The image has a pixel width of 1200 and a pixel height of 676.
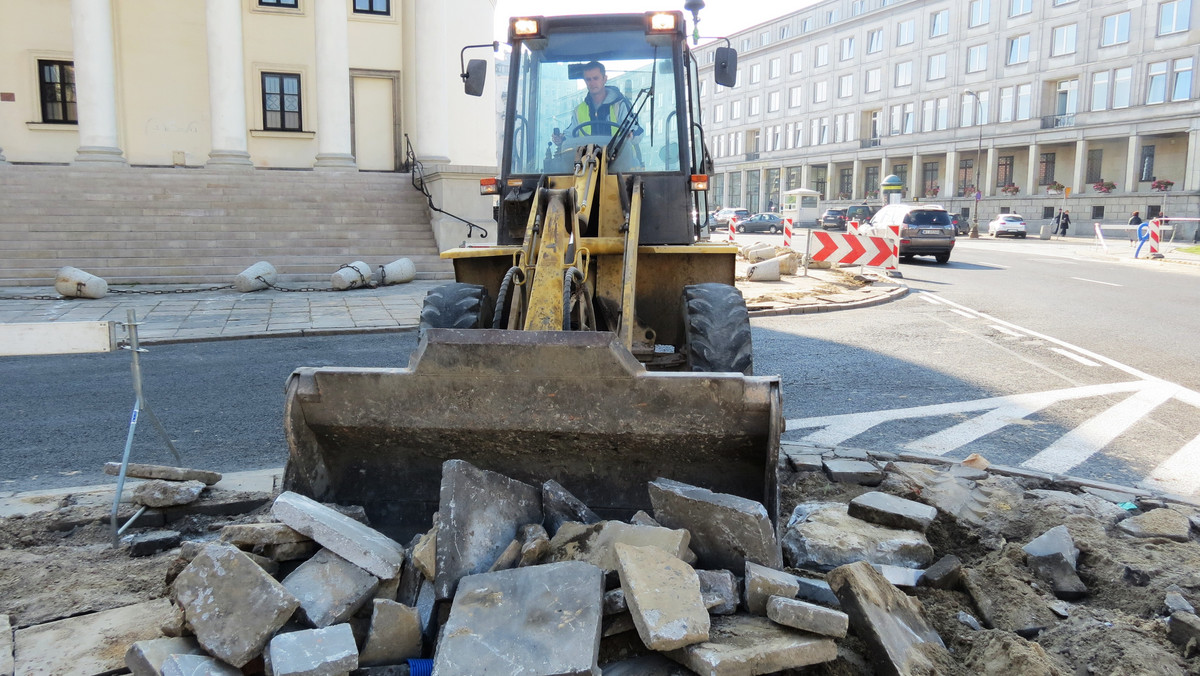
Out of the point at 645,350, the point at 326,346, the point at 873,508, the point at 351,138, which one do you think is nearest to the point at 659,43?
the point at 645,350

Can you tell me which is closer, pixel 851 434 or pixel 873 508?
pixel 873 508

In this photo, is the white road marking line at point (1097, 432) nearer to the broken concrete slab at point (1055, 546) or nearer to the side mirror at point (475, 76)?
the broken concrete slab at point (1055, 546)

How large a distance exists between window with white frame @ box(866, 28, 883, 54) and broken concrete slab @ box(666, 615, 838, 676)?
78508 mm

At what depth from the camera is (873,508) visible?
13.4 feet

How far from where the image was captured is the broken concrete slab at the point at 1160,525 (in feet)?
13.5

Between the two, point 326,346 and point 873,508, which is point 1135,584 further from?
point 326,346

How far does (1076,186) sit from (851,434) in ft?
198

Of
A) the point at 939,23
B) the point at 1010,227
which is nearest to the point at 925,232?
the point at 1010,227

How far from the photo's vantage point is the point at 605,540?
324 cm

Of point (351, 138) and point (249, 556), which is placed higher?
point (351, 138)

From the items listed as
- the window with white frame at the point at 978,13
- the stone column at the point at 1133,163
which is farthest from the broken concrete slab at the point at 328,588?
the window with white frame at the point at 978,13

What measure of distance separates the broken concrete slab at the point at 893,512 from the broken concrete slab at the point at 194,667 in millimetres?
2841

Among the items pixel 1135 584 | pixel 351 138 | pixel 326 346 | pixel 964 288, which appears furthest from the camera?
pixel 351 138


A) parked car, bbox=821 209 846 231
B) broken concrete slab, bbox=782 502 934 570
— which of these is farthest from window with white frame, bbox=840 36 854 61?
broken concrete slab, bbox=782 502 934 570
